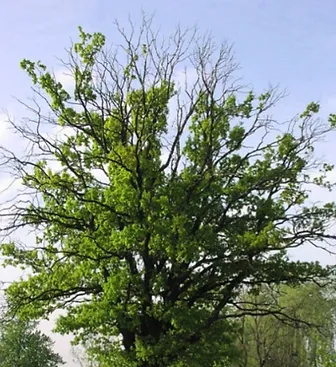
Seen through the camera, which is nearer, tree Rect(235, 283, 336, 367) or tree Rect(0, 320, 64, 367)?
tree Rect(235, 283, 336, 367)

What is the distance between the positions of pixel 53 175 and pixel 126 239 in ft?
15.5

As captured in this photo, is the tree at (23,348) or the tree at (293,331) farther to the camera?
the tree at (23,348)

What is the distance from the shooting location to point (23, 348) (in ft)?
137

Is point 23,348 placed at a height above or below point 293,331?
below

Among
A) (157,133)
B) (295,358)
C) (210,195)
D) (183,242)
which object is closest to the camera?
(183,242)

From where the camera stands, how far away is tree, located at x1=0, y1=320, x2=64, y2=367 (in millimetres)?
41156

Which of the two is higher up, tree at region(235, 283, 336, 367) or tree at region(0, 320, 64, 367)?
tree at region(235, 283, 336, 367)

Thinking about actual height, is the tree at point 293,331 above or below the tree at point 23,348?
above

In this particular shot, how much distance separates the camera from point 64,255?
20.6 meters

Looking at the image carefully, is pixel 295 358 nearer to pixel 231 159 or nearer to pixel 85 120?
pixel 231 159

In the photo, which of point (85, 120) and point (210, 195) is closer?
point (210, 195)

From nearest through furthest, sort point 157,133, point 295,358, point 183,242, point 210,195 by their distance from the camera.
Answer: point 183,242, point 210,195, point 157,133, point 295,358

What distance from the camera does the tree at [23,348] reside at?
1620 inches

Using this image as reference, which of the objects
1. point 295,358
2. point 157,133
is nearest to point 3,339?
point 295,358
